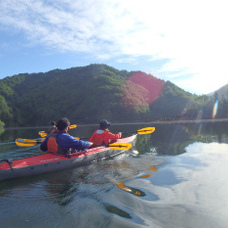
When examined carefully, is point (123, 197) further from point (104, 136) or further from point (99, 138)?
point (99, 138)

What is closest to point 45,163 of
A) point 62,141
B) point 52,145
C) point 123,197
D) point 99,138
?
point 52,145

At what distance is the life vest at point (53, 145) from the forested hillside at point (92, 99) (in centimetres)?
6748

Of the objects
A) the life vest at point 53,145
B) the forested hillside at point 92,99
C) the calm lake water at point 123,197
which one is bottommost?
the calm lake water at point 123,197

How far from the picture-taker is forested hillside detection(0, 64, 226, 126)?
79812 mm

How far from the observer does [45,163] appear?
745cm

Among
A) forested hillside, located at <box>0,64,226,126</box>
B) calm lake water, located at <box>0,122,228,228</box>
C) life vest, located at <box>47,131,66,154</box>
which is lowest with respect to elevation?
calm lake water, located at <box>0,122,228,228</box>

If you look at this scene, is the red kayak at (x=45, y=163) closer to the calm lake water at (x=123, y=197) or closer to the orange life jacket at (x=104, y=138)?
the calm lake water at (x=123, y=197)

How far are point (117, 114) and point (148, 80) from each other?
48.8m

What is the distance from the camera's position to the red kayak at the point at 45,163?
21.9ft

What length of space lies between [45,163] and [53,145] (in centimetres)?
76

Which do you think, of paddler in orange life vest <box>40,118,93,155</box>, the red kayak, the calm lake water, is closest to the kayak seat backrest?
paddler in orange life vest <box>40,118,93,155</box>

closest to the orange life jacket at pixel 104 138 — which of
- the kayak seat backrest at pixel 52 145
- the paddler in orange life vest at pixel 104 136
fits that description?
the paddler in orange life vest at pixel 104 136

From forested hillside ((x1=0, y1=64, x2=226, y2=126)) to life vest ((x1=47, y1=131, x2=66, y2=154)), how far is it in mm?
67476

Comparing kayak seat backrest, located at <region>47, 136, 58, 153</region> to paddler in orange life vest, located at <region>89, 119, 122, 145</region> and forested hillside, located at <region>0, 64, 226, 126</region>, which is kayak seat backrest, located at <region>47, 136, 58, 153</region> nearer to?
paddler in orange life vest, located at <region>89, 119, 122, 145</region>
